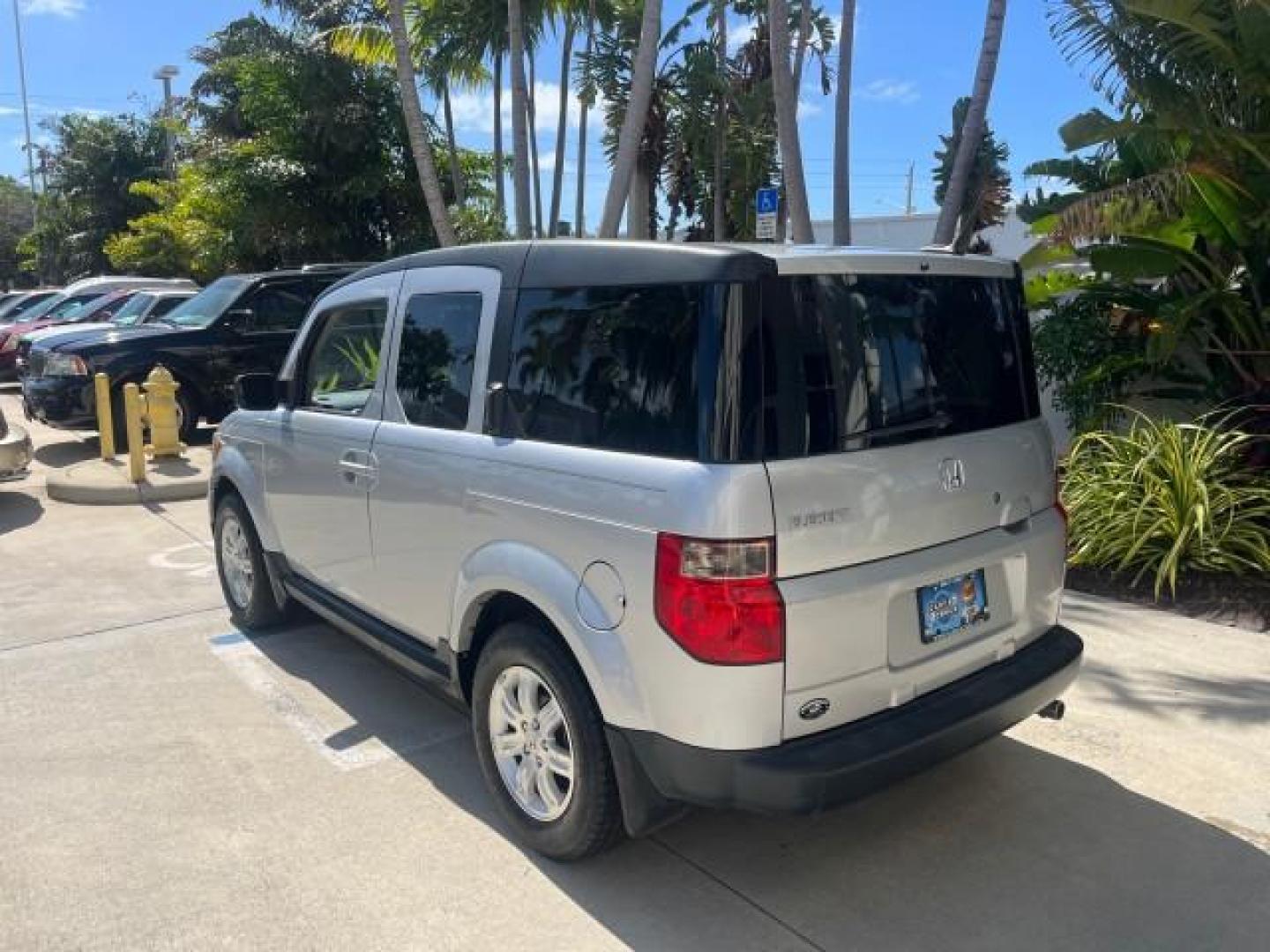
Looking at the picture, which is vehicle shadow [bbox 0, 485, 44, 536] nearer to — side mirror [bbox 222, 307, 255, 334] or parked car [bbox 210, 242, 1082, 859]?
side mirror [bbox 222, 307, 255, 334]

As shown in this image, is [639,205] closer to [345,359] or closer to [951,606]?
[345,359]

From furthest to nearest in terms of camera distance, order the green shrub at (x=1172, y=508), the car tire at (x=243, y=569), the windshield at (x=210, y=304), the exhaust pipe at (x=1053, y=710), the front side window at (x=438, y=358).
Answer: the windshield at (x=210, y=304)
the green shrub at (x=1172, y=508)
the car tire at (x=243, y=569)
the front side window at (x=438, y=358)
the exhaust pipe at (x=1053, y=710)

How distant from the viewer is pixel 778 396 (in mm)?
2703

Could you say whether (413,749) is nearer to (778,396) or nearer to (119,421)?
(778,396)

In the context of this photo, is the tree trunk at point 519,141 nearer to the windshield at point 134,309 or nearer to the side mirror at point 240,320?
the side mirror at point 240,320

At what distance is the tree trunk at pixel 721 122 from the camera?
17391mm

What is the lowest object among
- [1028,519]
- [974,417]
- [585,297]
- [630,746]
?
[630,746]

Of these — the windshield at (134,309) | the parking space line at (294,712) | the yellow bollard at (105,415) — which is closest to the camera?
the parking space line at (294,712)

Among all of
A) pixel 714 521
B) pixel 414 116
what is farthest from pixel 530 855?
pixel 414 116

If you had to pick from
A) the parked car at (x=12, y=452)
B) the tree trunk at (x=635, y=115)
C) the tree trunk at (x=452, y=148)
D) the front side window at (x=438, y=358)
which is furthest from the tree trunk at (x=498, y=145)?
the front side window at (x=438, y=358)

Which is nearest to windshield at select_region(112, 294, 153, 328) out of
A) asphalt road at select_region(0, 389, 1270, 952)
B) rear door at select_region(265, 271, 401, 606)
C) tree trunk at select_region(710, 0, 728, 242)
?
tree trunk at select_region(710, 0, 728, 242)

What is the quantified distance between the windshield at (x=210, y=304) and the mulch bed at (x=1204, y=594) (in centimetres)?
950

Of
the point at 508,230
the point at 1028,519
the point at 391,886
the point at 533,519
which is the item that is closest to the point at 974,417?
the point at 1028,519

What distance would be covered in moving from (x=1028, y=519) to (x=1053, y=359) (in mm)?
4783
